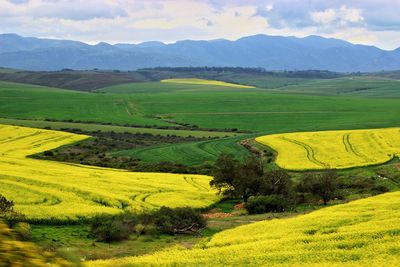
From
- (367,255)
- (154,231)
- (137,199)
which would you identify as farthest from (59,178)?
(367,255)

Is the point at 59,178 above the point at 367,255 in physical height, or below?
below

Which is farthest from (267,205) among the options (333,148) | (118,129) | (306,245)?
(118,129)

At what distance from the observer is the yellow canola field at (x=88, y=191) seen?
127 ft

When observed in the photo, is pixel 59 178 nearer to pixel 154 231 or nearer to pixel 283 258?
pixel 154 231

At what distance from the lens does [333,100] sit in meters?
176

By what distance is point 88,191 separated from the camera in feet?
147

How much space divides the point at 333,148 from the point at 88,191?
45.9m

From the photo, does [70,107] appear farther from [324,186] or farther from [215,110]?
[324,186]

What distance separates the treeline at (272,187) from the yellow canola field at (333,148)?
12725mm

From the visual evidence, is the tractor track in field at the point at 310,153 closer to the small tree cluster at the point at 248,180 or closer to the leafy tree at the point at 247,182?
the small tree cluster at the point at 248,180

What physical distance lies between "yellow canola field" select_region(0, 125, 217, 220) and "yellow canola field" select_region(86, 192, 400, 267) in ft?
42.1

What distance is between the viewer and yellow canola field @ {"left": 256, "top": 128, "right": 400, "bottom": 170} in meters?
69.9

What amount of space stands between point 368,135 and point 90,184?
2194 inches

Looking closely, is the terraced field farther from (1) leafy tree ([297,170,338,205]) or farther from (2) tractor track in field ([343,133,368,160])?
(1) leafy tree ([297,170,338,205])
